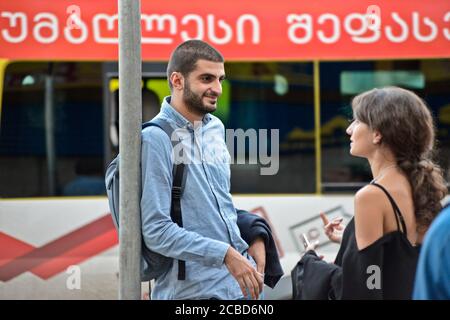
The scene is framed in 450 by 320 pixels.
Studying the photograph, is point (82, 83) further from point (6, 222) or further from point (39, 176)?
point (6, 222)

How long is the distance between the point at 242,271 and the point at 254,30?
369cm

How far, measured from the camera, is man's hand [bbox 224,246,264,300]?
109 inches

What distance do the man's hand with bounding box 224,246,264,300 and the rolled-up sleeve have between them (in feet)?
0.09

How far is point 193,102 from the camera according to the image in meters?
3.03

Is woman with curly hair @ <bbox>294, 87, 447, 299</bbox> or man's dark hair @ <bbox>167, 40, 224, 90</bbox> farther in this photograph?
man's dark hair @ <bbox>167, 40, 224, 90</bbox>

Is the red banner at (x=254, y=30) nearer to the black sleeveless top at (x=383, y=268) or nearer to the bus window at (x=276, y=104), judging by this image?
the bus window at (x=276, y=104)

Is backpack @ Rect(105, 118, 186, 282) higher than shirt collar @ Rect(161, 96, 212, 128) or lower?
lower

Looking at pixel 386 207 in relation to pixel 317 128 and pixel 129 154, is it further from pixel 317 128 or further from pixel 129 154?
pixel 317 128

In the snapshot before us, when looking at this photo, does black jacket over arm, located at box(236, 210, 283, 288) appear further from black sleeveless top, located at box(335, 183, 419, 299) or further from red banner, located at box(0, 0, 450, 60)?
red banner, located at box(0, 0, 450, 60)

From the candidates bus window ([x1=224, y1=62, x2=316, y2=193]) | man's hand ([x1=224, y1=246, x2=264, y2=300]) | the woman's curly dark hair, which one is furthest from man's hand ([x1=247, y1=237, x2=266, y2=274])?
bus window ([x1=224, y1=62, x2=316, y2=193])

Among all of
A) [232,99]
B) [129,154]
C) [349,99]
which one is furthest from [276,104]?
[129,154]

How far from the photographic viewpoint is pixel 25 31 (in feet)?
20.1

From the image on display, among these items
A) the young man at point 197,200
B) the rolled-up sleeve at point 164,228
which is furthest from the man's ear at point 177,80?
the rolled-up sleeve at point 164,228

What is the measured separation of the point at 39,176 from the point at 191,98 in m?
3.48
